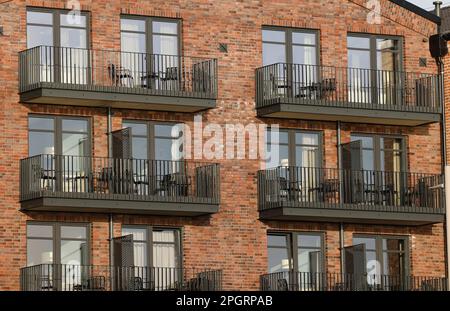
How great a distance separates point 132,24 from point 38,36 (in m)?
2.93

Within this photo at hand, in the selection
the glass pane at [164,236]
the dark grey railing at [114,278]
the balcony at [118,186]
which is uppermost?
the balcony at [118,186]

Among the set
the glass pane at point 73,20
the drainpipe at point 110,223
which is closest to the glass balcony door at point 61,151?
the drainpipe at point 110,223

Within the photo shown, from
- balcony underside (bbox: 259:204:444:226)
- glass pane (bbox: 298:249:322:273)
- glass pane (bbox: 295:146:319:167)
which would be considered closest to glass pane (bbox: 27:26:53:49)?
balcony underside (bbox: 259:204:444:226)

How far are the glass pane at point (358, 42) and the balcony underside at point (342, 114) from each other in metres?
2.31

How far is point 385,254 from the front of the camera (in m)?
63.4

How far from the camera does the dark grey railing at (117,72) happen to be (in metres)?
59.3

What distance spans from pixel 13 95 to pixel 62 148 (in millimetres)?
2004

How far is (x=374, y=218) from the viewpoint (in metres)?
62.2

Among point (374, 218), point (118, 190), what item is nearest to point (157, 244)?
point (118, 190)

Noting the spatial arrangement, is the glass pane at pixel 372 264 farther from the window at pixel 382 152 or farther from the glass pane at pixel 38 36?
the glass pane at pixel 38 36

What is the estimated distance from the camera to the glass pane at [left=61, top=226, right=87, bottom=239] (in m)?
59.8

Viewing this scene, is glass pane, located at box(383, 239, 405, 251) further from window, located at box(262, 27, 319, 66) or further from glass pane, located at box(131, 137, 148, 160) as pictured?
glass pane, located at box(131, 137, 148, 160)

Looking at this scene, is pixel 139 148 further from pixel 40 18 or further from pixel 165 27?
pixel 40 18
